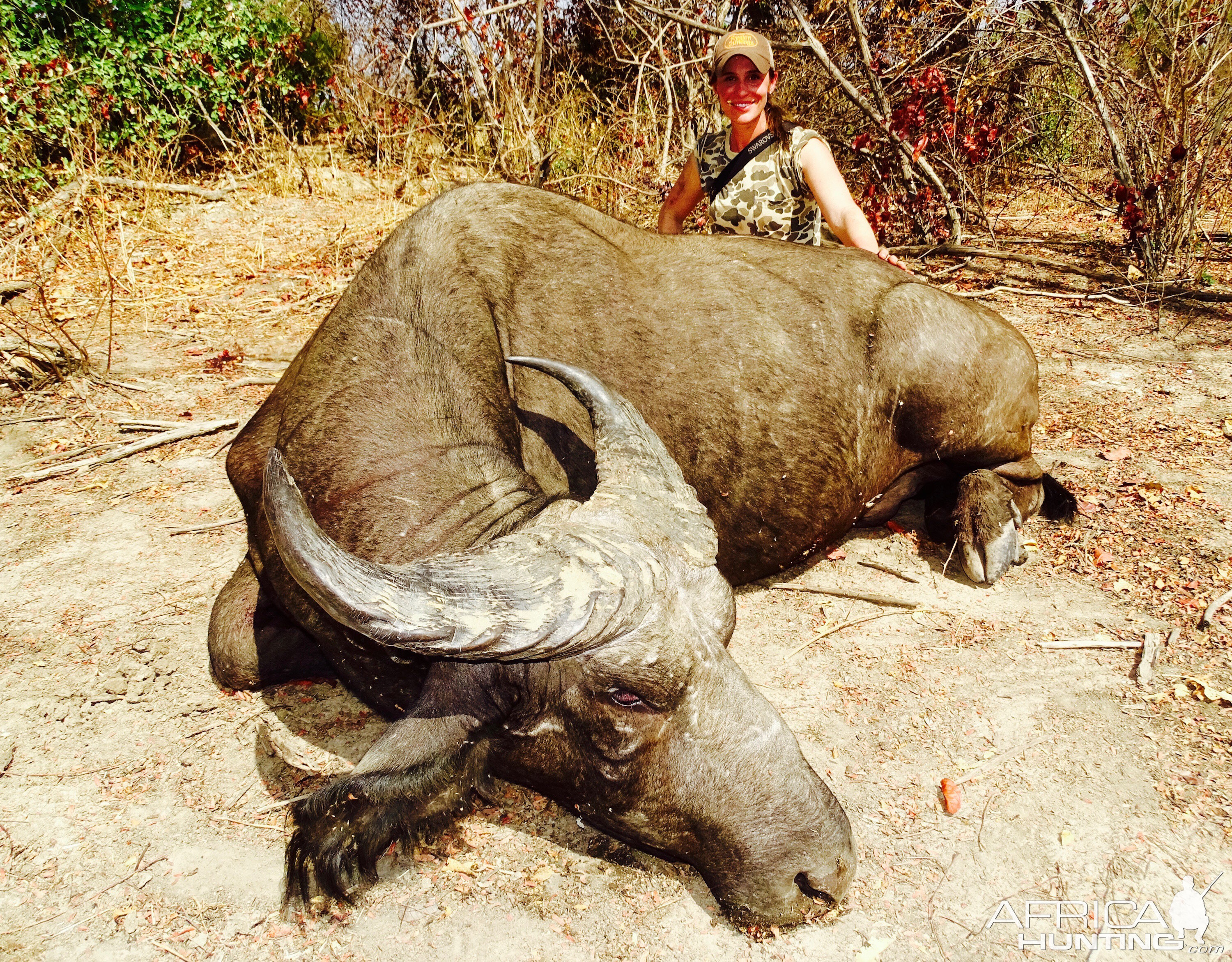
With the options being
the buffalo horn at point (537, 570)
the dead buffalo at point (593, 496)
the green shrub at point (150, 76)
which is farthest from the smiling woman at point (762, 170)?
the green shrub at point (150, 76)

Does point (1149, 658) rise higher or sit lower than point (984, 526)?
lower

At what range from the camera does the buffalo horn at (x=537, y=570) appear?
173 centimetres

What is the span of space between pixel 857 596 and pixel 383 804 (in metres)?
2.53

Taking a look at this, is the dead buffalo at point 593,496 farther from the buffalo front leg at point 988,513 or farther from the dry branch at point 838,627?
the dry branch at point 838,627

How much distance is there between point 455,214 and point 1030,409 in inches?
118

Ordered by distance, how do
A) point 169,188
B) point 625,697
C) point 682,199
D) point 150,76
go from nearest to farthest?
point 625,697, point 682,199, point 169,188, point 150,76

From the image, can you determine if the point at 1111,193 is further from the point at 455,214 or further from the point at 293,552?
the point at 293,552

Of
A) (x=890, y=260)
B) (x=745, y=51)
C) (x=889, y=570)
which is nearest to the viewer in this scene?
(x=889, y=570)

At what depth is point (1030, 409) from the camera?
4199 mm

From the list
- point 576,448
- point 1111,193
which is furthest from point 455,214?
point 1111,193

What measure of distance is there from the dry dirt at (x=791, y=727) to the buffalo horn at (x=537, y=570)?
0.74 m

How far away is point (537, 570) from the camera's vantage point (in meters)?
1.98

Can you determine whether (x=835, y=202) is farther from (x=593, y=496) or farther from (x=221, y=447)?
(x=221, y=447)

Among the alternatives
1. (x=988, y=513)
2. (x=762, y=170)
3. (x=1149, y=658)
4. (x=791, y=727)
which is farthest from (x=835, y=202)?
(x=791, y=727)
